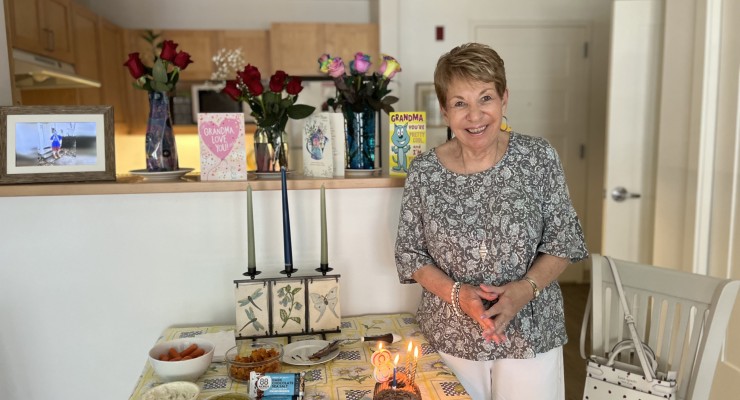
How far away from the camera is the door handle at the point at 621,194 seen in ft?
8.98

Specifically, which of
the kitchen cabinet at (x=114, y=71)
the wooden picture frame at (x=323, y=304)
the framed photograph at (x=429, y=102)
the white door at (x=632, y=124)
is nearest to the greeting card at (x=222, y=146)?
the wooden picture frame at (x=323, y=304)

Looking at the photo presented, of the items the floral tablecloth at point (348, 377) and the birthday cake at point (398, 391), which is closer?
the birthday cake at point (398, 391)

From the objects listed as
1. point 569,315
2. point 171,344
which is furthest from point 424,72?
point 171,344

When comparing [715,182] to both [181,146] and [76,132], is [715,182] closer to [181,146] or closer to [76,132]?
[76,132]

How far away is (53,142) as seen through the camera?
5.07 ft

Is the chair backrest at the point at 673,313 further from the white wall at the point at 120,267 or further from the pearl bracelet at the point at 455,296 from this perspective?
the white wall at the point at 120,267

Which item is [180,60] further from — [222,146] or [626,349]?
[626,349]

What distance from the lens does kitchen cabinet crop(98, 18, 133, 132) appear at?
3.96m

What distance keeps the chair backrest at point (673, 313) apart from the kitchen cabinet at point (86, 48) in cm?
328

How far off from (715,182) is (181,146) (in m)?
3.92

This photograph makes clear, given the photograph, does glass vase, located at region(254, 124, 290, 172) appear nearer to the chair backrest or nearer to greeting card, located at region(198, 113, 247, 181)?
greeting card, located at region(198, 113, 247, 181)

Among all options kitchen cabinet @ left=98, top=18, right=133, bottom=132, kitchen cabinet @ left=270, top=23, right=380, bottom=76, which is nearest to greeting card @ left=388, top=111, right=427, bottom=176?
kitchen cabinet @ left=270, top=23, right=380, bottom=76

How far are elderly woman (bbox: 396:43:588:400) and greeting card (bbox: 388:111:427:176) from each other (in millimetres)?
279

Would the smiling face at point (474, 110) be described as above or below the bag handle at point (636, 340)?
above
